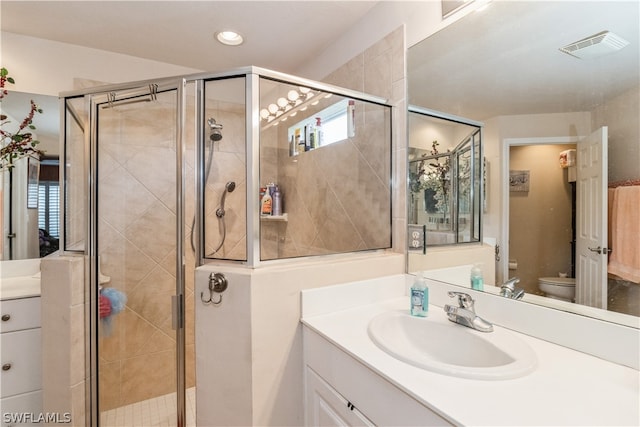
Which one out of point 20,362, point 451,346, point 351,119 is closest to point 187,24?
point 351,119

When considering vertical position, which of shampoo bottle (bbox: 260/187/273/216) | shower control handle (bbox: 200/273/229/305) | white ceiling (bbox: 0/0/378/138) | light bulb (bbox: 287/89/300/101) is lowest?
shower control handle (bbox: 200/273/229/305)

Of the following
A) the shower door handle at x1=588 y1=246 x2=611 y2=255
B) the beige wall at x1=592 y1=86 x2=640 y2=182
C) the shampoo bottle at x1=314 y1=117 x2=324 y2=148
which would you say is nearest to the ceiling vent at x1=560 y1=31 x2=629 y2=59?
the beige wall at x1=592 y1=86 x2=640 y2=182

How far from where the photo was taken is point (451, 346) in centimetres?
104

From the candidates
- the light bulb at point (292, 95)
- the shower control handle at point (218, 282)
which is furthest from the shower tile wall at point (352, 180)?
the shower control handle at point (218, 282)

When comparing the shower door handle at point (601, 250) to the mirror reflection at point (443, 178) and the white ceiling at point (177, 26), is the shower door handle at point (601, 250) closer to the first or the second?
the mirror reflection at point (443, 178)

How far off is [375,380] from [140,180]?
1.52 m

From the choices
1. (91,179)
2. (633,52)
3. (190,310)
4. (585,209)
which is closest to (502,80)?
(633,52)

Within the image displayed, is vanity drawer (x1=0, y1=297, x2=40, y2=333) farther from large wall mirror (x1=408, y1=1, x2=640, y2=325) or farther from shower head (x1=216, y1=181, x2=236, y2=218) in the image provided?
large wall mirror (x1=408, y1=1, x2=640, y2=325)

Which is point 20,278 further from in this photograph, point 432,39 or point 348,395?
point 432,39

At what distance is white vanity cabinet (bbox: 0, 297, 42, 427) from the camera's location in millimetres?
1469

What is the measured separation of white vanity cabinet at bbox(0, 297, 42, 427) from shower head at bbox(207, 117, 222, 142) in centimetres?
128

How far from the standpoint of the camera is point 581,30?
893 mm

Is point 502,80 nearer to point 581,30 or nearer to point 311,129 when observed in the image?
point 581,30

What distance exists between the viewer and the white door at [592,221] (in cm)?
86
